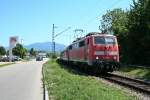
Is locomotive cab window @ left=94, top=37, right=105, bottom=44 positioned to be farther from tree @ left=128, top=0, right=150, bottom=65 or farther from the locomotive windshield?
tree @ left=128, top=0, right=150, bottom=65

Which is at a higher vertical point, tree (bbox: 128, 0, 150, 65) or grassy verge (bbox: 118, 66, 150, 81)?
tree (bbox: 128, 0, 150, 65)

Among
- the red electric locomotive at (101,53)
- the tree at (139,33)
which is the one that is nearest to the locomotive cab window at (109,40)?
the red electric locomotive at (101,53)

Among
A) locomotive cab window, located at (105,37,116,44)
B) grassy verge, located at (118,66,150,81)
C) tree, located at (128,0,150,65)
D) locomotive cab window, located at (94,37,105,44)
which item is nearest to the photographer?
grassy verge, located at (118,66,150,81)

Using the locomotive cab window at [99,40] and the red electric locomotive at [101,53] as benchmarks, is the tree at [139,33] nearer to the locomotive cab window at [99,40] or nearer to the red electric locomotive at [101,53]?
the red electric locomotive at [101,53]

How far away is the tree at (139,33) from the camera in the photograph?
3756 cm

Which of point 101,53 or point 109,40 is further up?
point 109,40

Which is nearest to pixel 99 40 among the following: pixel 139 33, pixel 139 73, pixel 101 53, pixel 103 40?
pixel 103 40

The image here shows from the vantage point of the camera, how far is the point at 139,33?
130ft

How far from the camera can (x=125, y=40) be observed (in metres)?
43.8

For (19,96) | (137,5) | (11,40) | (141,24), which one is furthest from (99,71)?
(11,40)

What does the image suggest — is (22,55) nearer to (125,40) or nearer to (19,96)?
(125,40)

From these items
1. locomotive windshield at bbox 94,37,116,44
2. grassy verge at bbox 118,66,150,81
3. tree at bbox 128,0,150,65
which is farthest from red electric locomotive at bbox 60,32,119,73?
tree at bbox 128,0,150,65

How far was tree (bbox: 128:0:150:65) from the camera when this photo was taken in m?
37.6

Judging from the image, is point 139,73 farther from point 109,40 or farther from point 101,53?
point 109,40
